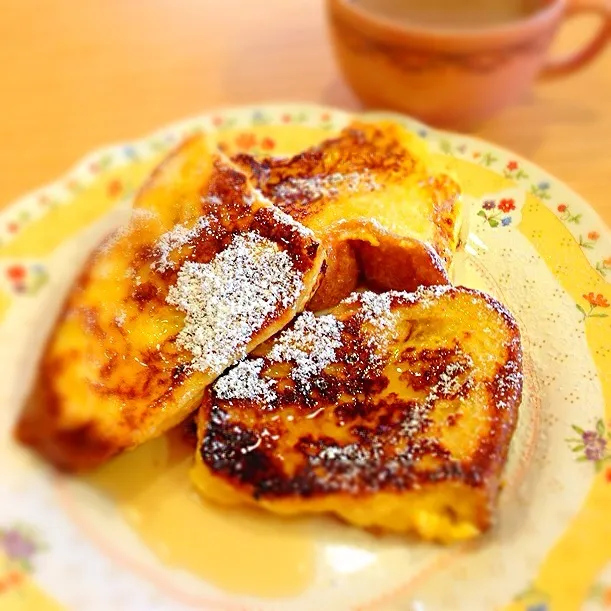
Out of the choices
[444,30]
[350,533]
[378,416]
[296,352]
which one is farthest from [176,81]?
[350,533]

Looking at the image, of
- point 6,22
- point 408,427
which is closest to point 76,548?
point 408,427

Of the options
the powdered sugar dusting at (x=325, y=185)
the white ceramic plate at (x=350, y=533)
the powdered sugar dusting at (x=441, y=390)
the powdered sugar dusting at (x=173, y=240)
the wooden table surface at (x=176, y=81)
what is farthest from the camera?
the wooden table surface at (x=176, y=81)

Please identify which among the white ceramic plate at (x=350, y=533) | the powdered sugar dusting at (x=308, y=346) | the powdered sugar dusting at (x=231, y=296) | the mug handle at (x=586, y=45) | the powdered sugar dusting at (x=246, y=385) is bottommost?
the white ceramic plate at (x=350, y=533)

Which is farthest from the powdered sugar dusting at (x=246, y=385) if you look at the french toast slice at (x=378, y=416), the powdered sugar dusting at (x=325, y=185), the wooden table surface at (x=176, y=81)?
the wooden table surface at (x=176, y=81)

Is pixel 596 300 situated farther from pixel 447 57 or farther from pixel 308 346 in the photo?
pixel 447 57

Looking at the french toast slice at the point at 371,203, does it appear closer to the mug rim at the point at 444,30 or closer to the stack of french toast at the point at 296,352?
the stack of french toast at the point at 296,352

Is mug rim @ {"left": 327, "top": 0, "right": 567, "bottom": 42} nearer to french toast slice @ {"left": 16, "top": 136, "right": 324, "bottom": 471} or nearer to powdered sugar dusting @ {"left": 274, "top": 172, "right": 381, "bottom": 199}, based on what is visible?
powdered sugar dusting @ {"left": 274, "top": 172, "right": 381, "bottom": 199}

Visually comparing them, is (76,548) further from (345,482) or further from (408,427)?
(408,427)
